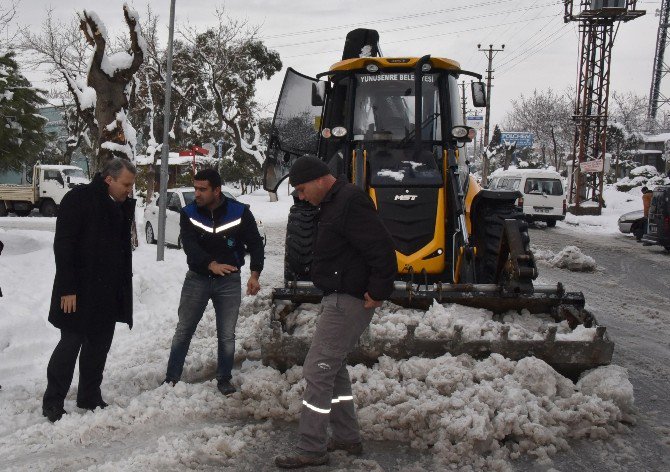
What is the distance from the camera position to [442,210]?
6.59m

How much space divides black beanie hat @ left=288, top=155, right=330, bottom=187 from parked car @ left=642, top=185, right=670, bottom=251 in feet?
45.5

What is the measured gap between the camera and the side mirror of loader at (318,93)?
7305 millimetres

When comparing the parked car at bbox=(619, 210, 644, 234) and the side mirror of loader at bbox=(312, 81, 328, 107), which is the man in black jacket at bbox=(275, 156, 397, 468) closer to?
the side mirror of loader at bbox=(312, 81, 328, 107)

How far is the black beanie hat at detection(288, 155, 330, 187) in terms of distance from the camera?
412 cm

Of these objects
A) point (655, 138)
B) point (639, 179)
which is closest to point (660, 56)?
point (655, 138)

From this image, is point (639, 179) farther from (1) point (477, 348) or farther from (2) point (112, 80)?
(1) point (477, 348)

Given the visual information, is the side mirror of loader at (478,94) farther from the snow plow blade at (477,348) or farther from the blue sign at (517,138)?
the blue sign at (517,138)

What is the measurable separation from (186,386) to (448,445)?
2123 mm

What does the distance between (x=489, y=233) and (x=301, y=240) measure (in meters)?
2.01

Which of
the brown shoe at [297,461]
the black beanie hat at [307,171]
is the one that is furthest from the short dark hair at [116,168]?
the brown shoe at [297,461]

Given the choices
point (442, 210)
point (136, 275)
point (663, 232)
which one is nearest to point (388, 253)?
point (442, 210)

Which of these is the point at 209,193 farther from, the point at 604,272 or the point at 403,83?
the point at 604,272

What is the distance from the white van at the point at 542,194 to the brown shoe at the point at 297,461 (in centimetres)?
2094

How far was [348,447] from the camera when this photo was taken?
4.27m
